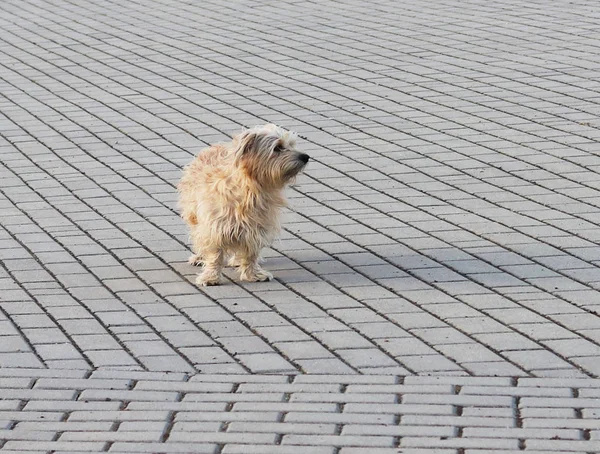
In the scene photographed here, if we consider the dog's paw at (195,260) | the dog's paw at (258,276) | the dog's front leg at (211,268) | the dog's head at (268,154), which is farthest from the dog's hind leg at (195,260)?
the dog's head at (268,154)

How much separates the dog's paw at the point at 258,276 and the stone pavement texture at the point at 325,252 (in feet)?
0.15

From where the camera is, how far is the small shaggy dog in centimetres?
655

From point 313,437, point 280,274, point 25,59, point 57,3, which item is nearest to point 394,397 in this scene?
point 313,437

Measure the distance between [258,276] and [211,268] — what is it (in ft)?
0.96

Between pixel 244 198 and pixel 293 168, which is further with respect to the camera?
pixel 244 198

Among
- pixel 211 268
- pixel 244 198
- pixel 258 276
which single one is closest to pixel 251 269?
pixel 258 276

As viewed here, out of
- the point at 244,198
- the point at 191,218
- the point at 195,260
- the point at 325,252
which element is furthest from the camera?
the point at 325,252

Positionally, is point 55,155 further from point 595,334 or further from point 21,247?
point 595,334

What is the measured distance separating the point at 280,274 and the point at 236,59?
639 centimetres

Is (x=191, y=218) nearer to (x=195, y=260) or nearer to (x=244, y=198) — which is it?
(x=195, y=260)

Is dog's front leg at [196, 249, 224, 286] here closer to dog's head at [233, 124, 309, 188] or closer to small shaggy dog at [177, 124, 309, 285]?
small shaggy dog at [177, 124, 309, 285]

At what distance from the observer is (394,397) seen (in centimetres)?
514

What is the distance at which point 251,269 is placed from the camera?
6820 millimetres

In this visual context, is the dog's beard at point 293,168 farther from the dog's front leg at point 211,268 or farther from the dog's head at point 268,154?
the dog's front leg at point 211,268
